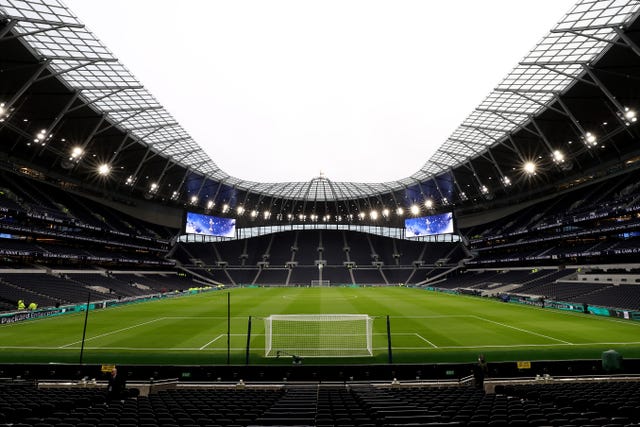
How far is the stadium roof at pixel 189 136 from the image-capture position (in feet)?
95.9

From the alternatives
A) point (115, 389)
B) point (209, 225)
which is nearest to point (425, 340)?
point (115, 389)

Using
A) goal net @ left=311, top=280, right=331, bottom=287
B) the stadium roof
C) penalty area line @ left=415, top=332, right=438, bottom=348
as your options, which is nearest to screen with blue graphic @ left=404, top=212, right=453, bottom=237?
the stadium roof

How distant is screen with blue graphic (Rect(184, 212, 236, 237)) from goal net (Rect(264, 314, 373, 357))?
59621mm

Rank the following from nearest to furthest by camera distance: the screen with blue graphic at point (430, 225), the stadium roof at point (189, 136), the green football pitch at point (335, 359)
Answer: the green football pitch at point (335, 359) < the stadium roof at point (189, 136) < the screen with blue graphic at point (430, 225)

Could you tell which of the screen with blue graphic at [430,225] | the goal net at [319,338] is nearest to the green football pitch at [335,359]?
the goal net at [319,338]

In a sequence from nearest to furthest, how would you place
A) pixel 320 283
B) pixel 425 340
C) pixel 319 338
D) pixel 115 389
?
pixel 115 389 → pixel 425 340 → pixel 319 338 → pixel 320 283

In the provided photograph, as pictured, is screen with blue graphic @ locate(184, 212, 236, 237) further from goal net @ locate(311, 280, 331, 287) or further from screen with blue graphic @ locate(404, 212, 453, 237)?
screen with blue graphic @ locate(404, 212, 453, 237)

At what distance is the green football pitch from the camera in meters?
18.3

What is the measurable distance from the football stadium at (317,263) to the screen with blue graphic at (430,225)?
0.51 m

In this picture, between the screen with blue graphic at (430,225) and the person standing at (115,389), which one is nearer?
the person standing at (115,389)

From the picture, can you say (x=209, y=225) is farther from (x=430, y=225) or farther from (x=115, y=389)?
(x=115, y=389)

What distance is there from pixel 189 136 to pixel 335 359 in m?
48.7

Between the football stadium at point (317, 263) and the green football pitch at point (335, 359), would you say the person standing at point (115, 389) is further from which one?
the green football pitch at point (335, 359)

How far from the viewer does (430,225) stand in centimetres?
8444
